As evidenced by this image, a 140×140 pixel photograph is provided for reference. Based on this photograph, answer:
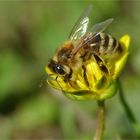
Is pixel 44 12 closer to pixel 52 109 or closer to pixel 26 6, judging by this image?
pixel 26 6

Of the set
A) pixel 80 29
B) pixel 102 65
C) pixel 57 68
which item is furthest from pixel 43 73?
pixel 102 65

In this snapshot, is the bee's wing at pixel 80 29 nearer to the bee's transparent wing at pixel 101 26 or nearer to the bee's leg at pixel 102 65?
the bee's transparent wing at pixel 101 26

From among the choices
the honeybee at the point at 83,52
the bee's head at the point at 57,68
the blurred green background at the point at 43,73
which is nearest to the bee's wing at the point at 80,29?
the honeybee at the point at 83,52

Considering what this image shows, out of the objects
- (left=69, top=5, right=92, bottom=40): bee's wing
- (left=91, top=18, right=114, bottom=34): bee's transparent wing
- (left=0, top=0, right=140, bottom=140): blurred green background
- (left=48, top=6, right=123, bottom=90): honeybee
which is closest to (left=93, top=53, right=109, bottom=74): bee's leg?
(left=48, top=6, right=123, bottom=90): honeybee

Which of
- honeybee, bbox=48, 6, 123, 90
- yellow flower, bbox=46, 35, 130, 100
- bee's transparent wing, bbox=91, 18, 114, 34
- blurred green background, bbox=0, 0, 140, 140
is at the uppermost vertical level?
bee's transparent wing, bbox=91, 18, 114, 34

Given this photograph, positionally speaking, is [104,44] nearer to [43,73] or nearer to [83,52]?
[83,52]

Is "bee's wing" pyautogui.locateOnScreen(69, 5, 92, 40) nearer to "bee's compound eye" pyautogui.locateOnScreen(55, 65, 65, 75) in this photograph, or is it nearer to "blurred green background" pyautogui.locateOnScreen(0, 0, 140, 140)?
"bee's compound eye" pyautogui.locateOnScreen(55, 65, 65, 75)

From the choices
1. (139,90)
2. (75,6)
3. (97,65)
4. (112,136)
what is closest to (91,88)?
(97,65)
